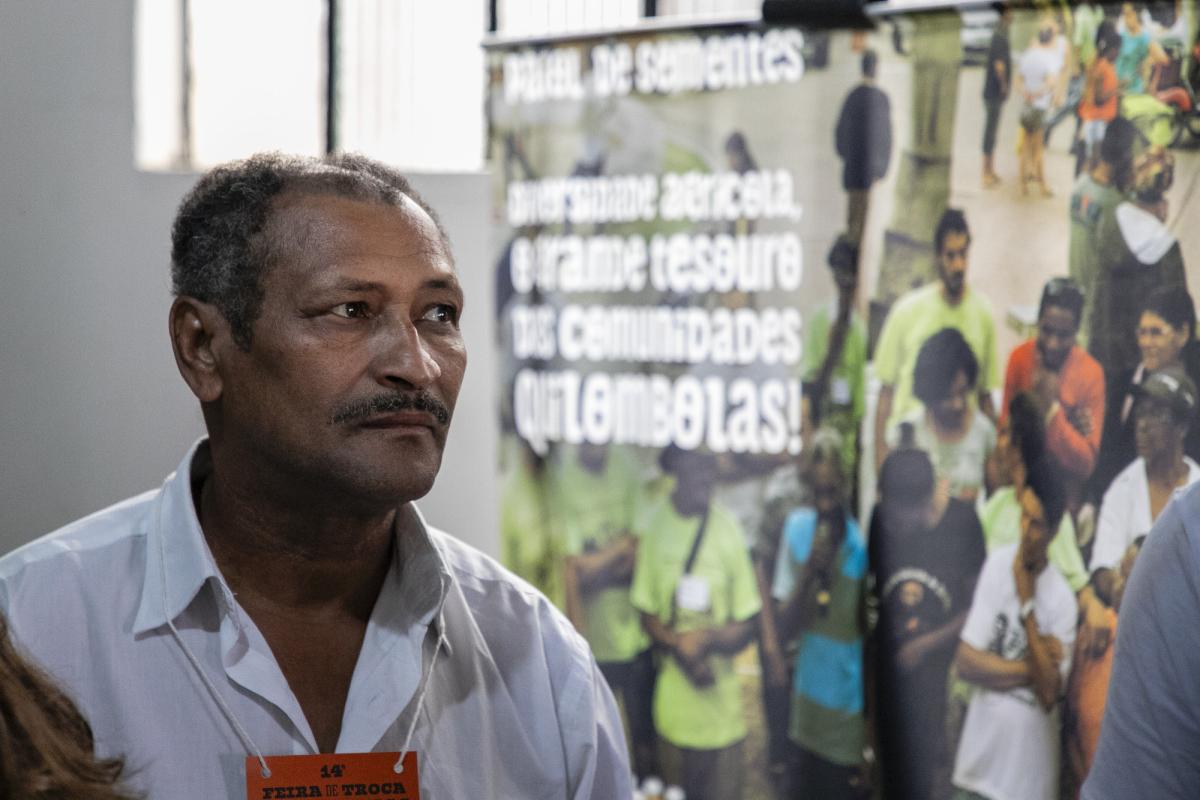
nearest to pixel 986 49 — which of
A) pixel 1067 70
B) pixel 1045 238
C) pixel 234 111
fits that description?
pixel 1067 70

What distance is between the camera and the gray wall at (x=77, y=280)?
14.2 ft

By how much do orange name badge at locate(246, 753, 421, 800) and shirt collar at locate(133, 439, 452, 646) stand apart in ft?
0.67

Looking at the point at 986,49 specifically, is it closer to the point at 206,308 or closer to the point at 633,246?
the point at 633,246

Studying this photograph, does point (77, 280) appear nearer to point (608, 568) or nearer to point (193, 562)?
point (608, 568)

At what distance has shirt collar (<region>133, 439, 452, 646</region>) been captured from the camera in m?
1.47

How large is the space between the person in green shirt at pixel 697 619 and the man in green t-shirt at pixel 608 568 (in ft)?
0.15

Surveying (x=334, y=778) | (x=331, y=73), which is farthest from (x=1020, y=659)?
(x=331, y=73)

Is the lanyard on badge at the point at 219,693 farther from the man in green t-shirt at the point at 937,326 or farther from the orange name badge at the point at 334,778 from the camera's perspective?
the man in green t-shirt at the point at 937,326

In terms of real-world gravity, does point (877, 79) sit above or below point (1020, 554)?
above

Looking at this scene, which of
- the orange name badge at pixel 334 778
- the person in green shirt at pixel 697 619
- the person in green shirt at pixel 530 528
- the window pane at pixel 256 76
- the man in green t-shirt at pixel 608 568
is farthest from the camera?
the window pane at pixel 256 76

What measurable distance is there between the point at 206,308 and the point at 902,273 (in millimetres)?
1957

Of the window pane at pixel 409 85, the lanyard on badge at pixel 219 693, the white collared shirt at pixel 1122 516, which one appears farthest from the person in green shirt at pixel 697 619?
the lanyard on badge at pixel 219 693

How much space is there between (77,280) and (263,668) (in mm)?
3322

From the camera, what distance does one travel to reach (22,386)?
4.36 metres
